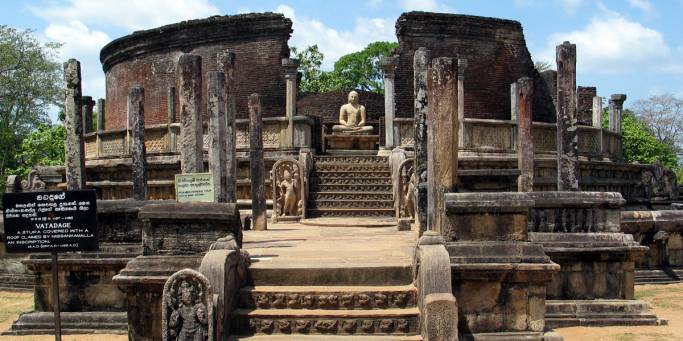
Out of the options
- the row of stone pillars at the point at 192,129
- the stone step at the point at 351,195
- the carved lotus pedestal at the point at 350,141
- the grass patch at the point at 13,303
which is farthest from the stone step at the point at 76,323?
the carved lotus pedestal at the point at 350,141

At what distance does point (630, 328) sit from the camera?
Answer: 8188mm

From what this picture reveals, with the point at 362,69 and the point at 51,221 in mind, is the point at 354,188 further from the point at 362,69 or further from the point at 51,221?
the point at 362,69

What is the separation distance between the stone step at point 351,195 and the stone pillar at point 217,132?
4.87 m

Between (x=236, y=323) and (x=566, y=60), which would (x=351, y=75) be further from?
(x=236, y=323)

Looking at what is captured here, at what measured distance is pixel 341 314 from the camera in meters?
6.57

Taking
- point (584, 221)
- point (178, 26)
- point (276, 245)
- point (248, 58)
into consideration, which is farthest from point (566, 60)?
point (178, 26)

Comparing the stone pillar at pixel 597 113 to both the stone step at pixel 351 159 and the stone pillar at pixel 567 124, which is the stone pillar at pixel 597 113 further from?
the stone pillar at pixel 567 124

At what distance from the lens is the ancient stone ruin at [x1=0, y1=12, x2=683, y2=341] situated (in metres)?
6.59

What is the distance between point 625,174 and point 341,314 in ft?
45.3

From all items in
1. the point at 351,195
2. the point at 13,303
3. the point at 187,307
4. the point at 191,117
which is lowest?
the point at 13,303

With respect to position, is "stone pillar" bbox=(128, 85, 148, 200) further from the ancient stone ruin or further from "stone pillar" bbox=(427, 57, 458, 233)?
"stone pillar" bbox=(427, 57, 458, 233)

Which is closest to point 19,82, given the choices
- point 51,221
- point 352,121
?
point 352,121

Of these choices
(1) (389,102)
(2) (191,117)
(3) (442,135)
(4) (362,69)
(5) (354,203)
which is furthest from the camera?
(4) (362,69)

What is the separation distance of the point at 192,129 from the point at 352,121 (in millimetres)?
10530
